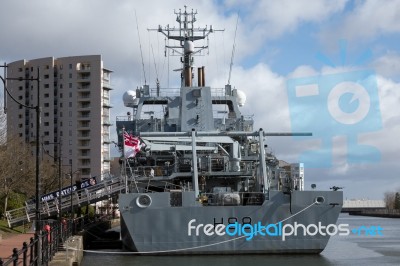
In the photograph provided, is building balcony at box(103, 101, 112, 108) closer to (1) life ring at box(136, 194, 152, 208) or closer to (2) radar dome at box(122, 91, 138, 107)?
(2) radar dome at box(122, 91, 138, 107)

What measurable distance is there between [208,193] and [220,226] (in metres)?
2.00

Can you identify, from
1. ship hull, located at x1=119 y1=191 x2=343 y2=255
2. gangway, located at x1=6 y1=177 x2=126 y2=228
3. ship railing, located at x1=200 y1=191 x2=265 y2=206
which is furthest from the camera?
gangway, located at x1=6 y1=177 x2=126 y2=228

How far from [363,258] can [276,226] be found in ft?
20.1

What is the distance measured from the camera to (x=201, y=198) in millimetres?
28641

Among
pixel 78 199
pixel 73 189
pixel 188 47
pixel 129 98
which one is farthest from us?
pixel 129 98

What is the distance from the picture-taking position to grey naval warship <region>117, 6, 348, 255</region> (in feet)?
90.0

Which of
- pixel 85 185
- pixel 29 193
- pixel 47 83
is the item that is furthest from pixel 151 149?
pixel 47 83

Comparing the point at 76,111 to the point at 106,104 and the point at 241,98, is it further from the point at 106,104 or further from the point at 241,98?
the point at 241,98

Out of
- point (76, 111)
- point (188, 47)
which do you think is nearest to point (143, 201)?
point (188, 47)

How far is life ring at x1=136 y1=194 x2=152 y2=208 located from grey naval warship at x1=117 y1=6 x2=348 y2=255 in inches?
1.7

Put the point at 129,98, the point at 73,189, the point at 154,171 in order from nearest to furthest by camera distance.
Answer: the point at 154,171
the point at 73,189
the point at 129,98

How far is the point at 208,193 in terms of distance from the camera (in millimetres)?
28891

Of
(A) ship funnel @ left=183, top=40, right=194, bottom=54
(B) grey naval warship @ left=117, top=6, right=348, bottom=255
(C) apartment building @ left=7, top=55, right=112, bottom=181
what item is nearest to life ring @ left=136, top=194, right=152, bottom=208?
(B) grey naval warship @ left=117, top=6, right=348, bottom=255

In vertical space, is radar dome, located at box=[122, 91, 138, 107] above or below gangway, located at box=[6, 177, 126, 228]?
above
